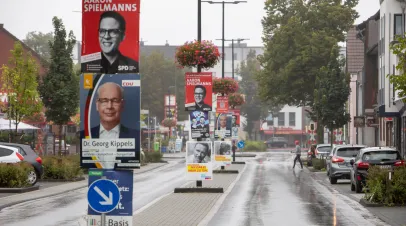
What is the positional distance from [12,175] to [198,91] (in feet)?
22.8

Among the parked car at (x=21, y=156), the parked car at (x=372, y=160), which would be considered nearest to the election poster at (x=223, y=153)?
the parked car at (x=21, y=156)

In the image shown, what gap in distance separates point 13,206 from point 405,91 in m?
10.8

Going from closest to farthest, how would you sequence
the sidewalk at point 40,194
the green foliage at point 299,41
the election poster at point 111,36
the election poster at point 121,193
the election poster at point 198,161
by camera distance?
the election poster at point 121,193 → the election poster at point 111,36 → the sidewalk at point 40,194 → the election poster at point 198,161 → the green foliage at point 299,41

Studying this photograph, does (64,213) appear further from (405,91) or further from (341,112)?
(341,112)

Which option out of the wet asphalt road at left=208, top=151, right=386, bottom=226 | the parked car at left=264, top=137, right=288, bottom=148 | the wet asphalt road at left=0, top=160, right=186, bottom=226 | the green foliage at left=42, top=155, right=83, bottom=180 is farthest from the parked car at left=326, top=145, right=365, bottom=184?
the parked car at left=264, top=137, right=288, bottom=148

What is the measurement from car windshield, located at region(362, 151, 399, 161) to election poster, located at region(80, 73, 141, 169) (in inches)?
757

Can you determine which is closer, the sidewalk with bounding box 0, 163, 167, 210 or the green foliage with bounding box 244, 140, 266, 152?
the sidewalk with bounding box 0, 163, 167, 210

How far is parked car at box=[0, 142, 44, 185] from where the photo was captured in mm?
35781

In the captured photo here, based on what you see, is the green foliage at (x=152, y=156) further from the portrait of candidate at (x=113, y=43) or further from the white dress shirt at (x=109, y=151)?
the white dress shirt at (x=109, y=151)

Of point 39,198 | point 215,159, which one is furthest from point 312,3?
point 39,198

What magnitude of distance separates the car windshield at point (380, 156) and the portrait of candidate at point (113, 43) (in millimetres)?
19134

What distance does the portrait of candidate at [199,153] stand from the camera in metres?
31.4

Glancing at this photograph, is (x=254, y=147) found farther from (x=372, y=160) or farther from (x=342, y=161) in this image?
(x=372, y=160)

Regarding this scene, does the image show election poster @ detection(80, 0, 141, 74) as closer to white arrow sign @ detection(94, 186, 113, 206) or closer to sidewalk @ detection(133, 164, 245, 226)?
white arrow sign @ detection(94, 186, 113, 206)
